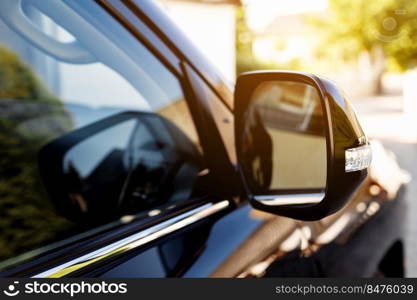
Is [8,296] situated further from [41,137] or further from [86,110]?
[86,110]

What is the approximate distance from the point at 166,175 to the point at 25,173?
57cm

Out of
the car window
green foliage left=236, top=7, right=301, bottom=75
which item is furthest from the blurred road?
green foliage left=236, top=7, right=301, bottom=75

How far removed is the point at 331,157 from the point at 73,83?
2.57m

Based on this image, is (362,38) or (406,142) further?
(362,38)

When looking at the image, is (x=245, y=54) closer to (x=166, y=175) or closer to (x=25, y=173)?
(x=25, y=173)

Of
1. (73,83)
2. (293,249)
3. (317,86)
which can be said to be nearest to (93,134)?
(293,249)

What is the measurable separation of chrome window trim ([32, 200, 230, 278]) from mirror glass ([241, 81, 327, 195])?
0.15 m

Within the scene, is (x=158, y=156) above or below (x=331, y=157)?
below

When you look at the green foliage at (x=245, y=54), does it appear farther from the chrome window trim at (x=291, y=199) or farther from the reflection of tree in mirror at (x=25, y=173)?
the chrome window trim at (x=291, y=199)

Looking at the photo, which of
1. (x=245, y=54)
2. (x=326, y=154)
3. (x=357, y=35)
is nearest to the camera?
(x=326, y=154)

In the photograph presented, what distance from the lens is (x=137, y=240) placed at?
3.67 feet

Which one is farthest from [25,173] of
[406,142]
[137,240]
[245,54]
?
[245,54]

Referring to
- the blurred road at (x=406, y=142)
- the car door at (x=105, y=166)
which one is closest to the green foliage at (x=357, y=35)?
the blurred road at (x=406, y=142)

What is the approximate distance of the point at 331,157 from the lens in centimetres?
104
